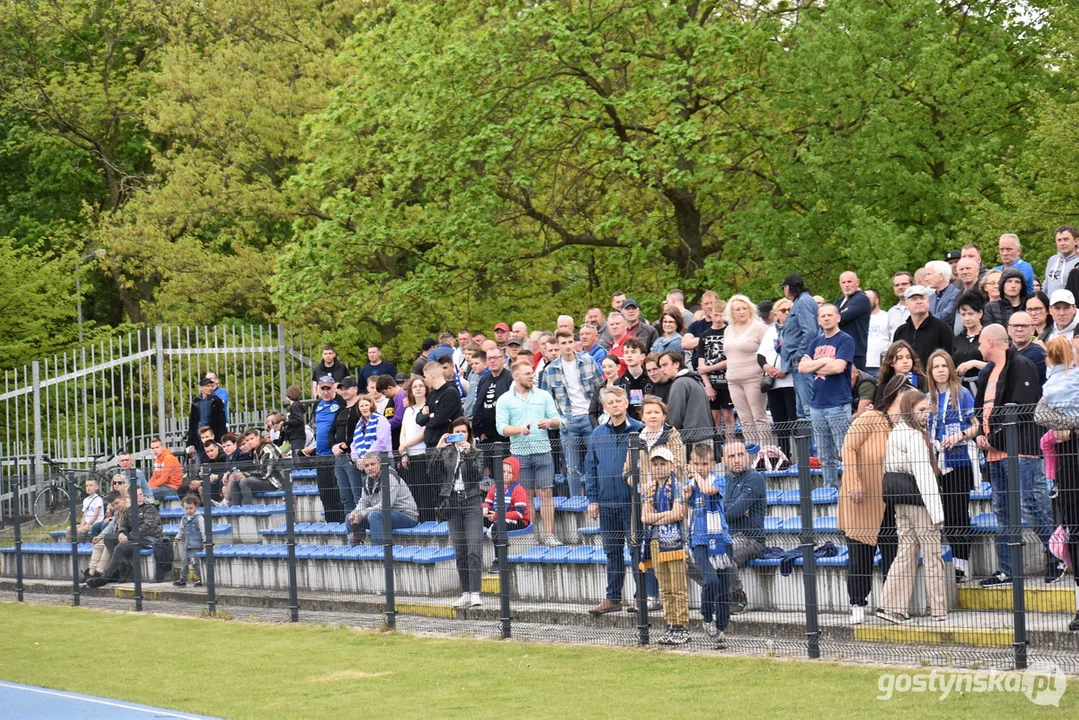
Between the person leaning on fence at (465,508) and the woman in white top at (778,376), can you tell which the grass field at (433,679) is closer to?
the person leaning on fence at (465,508)

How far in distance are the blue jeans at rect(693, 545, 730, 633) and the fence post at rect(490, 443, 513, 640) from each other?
218 cm

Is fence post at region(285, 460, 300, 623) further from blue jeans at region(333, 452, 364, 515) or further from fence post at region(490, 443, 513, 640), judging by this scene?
fence post at region(490, 443, 513, 640)

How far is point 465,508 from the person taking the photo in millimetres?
13547

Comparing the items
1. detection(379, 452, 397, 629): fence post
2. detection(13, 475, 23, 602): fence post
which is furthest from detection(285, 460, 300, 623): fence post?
detection(13, 475, 23, 602): fence post

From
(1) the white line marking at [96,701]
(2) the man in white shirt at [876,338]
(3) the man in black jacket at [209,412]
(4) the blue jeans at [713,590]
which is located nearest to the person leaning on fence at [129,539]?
(3) the man in black jacket at [209,412]

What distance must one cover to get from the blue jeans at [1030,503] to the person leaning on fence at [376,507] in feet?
20.0

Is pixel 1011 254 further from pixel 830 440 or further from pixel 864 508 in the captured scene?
pixel 864 508

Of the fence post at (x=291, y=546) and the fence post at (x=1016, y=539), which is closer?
the fence post at (x=1016, y=539)

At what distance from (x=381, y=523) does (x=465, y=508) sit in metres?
1.44

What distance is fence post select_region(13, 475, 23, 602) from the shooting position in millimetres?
20969

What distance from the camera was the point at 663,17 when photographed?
2591 centimetres

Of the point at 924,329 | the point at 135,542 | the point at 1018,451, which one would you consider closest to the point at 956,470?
the point at 1018,451

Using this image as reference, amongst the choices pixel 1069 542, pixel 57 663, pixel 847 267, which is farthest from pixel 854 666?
pixel 847 267

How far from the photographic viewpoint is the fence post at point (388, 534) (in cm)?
1430
